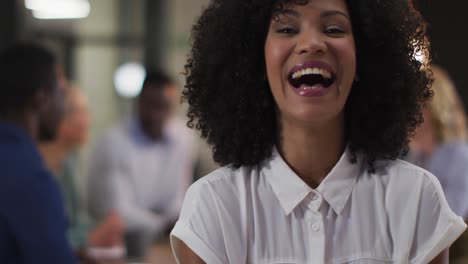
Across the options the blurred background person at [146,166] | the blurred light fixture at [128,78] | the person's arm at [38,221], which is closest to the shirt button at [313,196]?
the person's arm at [38,221]

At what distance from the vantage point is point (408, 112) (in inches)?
67.2

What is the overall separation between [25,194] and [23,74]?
49 cm

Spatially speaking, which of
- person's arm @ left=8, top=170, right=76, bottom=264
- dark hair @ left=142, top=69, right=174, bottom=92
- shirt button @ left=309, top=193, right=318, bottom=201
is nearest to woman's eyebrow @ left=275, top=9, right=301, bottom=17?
shirt button @ left=309, top=193, right=318, bottom=201

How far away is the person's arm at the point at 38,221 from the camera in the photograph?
244cm

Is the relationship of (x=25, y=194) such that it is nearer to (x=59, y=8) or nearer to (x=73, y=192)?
(x=73, y=192)

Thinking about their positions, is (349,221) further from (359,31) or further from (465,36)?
(465,36)

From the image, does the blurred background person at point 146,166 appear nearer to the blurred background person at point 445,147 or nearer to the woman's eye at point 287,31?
the blurred background person at point 445,147

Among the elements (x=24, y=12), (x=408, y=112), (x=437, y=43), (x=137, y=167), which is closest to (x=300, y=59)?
(x=408, y=112)

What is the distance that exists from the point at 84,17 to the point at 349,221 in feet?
22.2

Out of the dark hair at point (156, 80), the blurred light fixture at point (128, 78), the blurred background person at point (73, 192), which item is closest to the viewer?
the blurred background person at point (73, 192)

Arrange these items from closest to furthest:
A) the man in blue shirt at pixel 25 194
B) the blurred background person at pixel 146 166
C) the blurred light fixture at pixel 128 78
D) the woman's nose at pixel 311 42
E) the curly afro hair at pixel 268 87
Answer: the woman's nose at pixel 311 42 → the curly afro hair at pixel 268 87 → the man in blue shirt at pixel 25 194 → the blurred background person at pixel 146 166 → the blurred light fixture at pixel 128 78

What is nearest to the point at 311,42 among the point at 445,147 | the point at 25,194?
the point at 25,194

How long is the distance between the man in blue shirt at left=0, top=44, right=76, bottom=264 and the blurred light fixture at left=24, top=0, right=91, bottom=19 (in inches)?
166

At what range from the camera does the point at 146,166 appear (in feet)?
16.2
